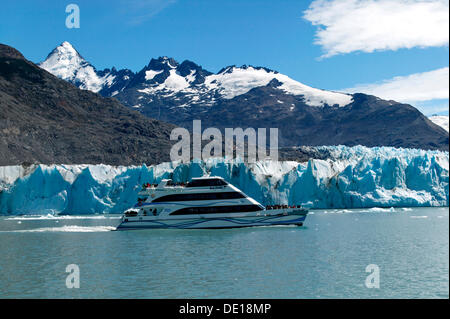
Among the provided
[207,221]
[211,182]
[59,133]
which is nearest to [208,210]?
[207,221]

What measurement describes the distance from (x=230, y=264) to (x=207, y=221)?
65.3 ft

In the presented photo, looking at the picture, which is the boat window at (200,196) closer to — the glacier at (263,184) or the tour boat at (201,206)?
the tour boat at (201,206)

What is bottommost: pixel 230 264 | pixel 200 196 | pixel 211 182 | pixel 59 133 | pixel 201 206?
pixel 230 264

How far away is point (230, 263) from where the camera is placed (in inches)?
987

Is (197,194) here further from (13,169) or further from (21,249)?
(13,169)

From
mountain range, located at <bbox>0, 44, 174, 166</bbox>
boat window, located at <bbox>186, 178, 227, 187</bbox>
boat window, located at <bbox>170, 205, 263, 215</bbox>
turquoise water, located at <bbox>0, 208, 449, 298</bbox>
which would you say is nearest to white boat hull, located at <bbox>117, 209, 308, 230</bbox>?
boat window, located at <bbox>170, 205, 263, 215</bbox>

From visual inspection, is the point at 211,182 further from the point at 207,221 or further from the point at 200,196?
the point at 207,221

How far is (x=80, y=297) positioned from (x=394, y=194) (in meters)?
61.7

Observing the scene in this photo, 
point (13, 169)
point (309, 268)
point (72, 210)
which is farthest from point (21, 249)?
point (13, 169)

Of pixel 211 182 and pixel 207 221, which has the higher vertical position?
pixel 211 182

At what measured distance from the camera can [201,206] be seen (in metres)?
44.8

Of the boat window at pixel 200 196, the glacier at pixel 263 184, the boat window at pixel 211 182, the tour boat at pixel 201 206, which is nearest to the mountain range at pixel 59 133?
the glacier at pixel 263 184
